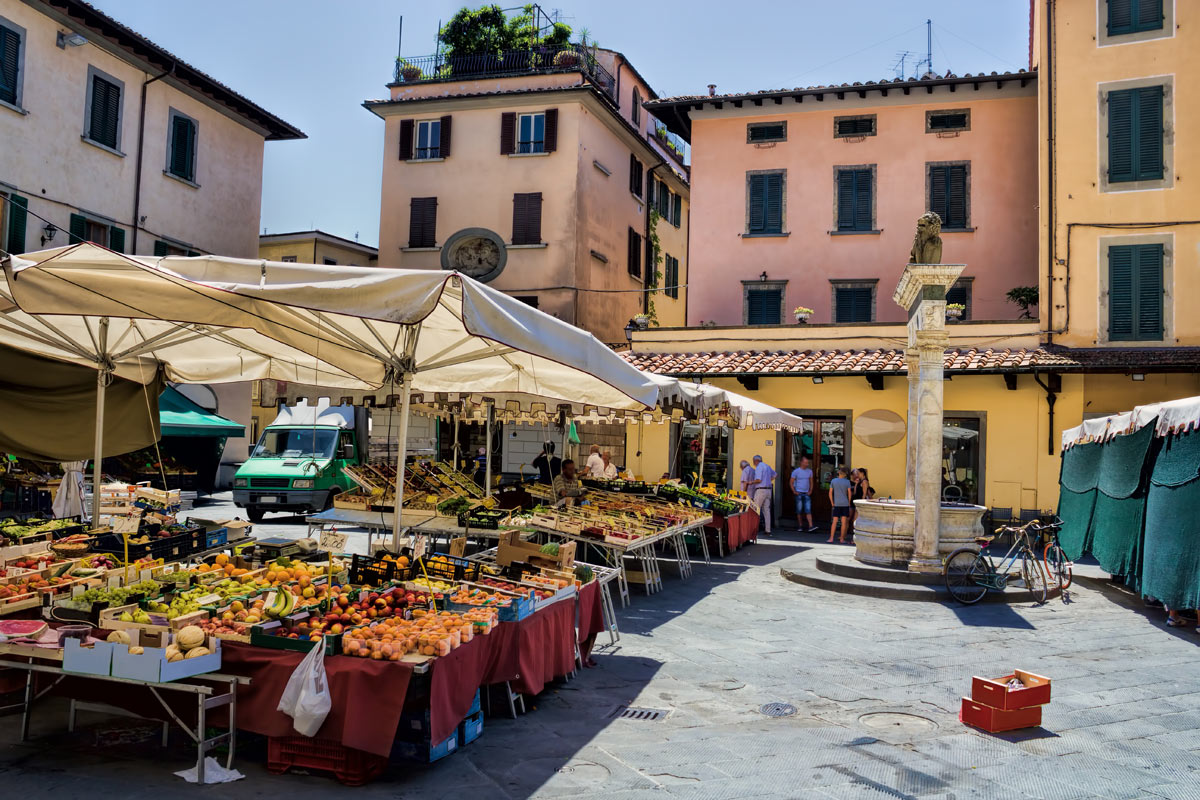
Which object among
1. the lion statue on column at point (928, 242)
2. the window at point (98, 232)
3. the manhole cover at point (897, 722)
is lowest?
the manhole cover at point (897, 722)

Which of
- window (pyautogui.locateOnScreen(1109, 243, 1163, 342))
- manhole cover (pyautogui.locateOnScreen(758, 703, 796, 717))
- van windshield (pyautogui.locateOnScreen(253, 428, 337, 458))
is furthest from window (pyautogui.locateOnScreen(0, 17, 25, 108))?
window (pyautogui.locateOnScreen(1109, 243, 1163, 342))

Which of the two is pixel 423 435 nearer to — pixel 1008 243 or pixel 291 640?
pixel 1008 243

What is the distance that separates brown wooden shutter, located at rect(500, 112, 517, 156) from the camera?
25.2m

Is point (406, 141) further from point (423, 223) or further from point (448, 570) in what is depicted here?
point (448, 570)

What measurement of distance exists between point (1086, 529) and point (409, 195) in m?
19.2

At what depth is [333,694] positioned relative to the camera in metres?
5.19

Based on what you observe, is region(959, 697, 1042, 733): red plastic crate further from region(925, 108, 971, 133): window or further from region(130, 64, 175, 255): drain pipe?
region(130, 64, 175, 255): drain pipe

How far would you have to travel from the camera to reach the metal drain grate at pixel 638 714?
6441 millimetres

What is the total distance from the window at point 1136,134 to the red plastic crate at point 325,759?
19056mm

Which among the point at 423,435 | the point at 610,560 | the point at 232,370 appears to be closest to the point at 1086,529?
the point at 610,560

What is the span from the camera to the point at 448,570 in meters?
7.45

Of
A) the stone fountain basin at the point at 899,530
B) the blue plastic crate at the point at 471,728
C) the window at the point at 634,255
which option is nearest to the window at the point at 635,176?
the window at the point at 634,255

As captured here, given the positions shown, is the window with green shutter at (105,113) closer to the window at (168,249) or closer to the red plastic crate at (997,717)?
the window at (168,249)

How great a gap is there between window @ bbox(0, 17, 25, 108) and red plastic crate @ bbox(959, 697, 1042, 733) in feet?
62.8
